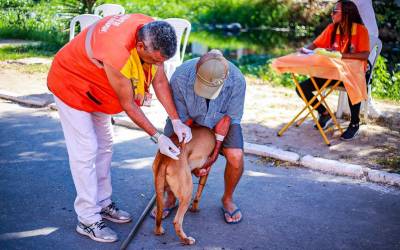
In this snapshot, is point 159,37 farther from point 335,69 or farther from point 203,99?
point 335,69

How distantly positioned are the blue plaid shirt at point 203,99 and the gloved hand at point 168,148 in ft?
1.50

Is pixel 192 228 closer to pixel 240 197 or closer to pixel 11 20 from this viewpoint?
pixel 240 197

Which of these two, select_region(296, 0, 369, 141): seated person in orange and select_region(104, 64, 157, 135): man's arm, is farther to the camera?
select_region(296, 0, 369, 141): seated person in orange

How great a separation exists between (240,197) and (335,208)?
0.85m

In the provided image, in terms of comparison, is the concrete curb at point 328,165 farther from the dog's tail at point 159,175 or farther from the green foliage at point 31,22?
the green foliage at point 31,22

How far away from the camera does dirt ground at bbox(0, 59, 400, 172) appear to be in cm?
531

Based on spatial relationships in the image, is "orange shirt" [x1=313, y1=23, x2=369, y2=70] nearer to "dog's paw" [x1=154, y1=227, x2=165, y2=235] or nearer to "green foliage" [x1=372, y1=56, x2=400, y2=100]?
"green foliage" [x1=372, y1=56, x2=400, y2=100]

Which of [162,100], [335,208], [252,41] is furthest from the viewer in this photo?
[252,41]

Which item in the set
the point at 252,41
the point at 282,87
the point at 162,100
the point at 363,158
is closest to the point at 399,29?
the point at 252,41

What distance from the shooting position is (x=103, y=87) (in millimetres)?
3189

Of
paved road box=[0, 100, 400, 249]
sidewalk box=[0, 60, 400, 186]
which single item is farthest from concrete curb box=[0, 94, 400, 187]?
paved road box=[0, 100, 400, 249]

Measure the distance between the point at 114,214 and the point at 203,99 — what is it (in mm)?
1191

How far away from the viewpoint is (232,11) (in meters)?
20.1

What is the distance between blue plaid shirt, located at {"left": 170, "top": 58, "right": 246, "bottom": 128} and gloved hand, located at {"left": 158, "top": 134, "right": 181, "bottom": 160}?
457mm
